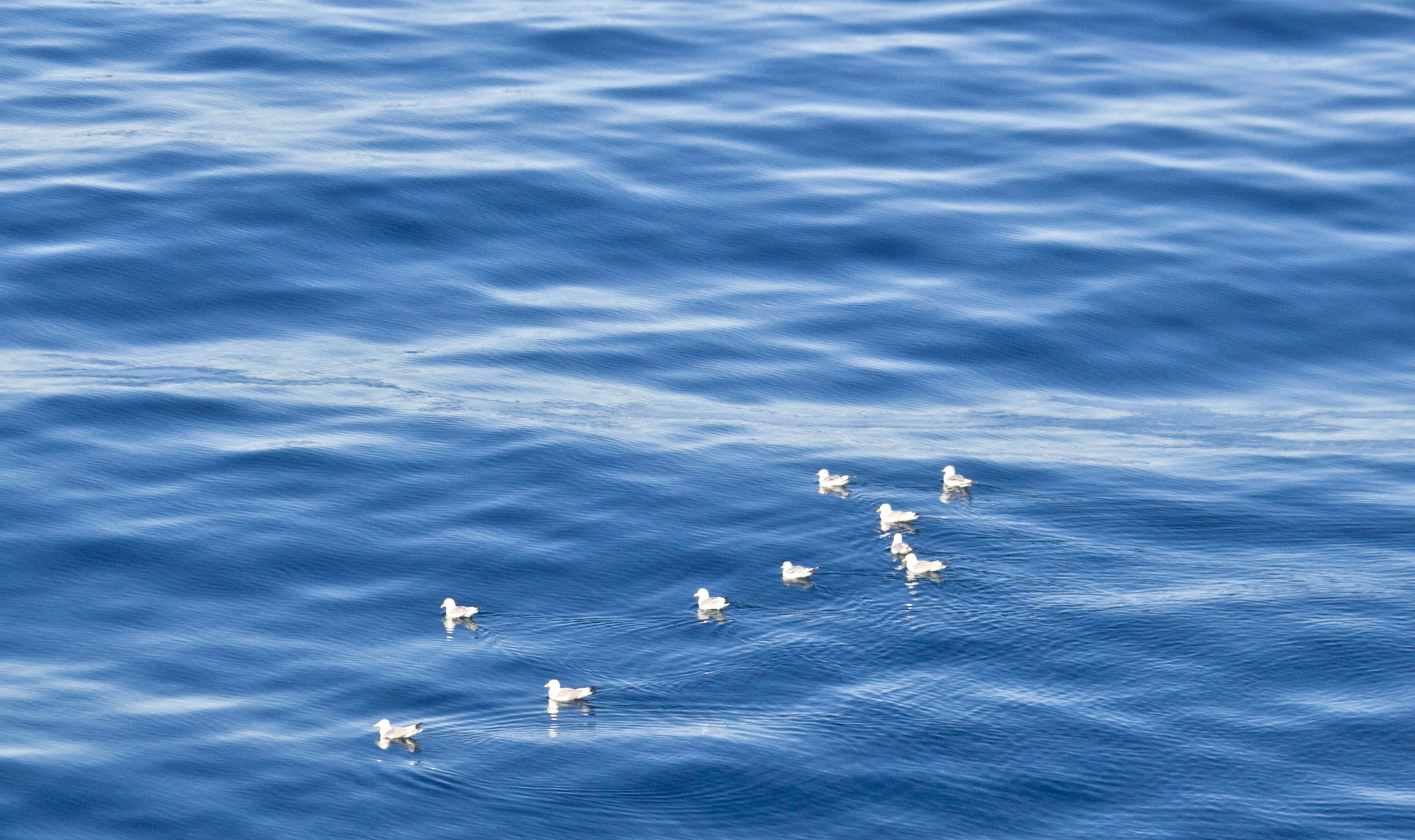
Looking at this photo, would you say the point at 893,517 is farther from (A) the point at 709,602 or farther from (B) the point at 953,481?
(A) the point at 709,602

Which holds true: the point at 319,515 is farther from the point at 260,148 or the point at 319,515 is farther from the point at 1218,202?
the point at 1218,202

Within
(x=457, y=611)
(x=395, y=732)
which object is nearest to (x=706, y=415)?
(x=457, y=611)

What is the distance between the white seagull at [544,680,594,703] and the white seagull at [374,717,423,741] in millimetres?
4795

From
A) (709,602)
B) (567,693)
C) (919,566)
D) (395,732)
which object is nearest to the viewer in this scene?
(395,732)

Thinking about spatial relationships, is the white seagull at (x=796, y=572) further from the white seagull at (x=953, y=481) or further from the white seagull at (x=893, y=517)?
the white seagull at (x=953, y=481)

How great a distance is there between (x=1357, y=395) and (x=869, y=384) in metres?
24.2

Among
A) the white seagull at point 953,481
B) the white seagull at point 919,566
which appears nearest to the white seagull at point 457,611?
the white seagull at point 919,566

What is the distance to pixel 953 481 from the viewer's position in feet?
252

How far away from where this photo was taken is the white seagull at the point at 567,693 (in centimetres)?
6203

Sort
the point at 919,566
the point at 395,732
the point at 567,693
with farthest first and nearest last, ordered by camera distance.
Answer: the point at 919,566, the point at 567,693, the point at 395,732

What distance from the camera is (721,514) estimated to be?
7700cm

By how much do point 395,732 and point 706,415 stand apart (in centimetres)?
3002

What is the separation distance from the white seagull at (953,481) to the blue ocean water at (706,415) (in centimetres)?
86

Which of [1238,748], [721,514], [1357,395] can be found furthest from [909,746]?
[1357,395]
